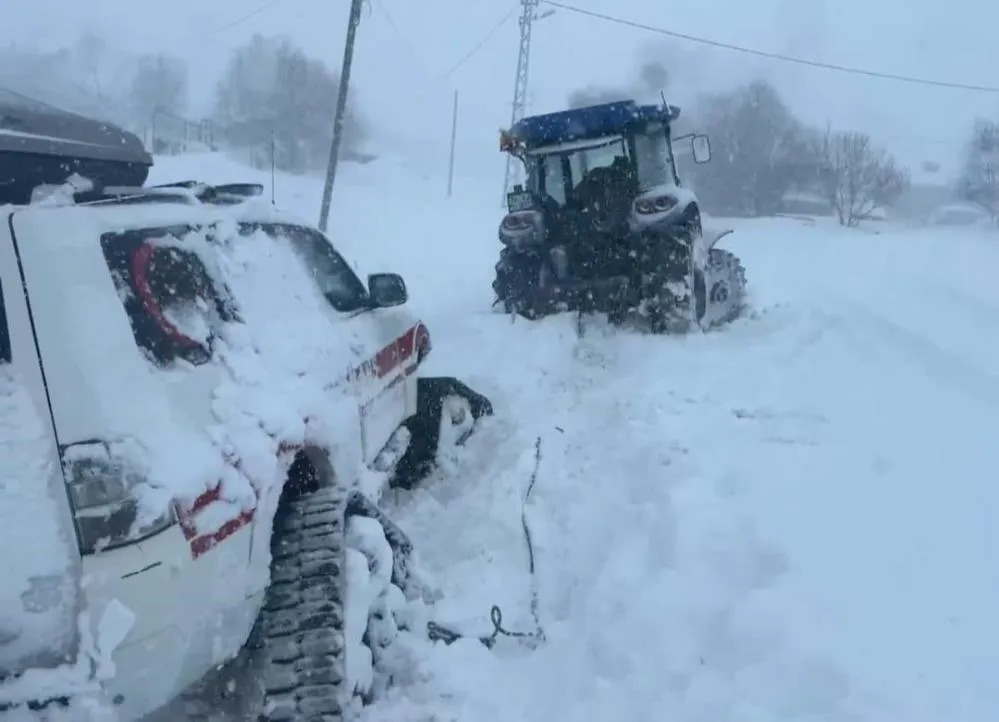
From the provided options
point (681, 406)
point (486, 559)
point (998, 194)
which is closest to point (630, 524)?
point (486, 559)

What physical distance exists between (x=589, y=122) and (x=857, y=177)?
148 feet

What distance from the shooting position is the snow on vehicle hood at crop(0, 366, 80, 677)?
223 cm

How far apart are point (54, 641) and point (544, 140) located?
27.2 ft

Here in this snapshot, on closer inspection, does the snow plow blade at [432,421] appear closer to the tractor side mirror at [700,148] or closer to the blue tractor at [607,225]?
the blue tractor at [607,225]

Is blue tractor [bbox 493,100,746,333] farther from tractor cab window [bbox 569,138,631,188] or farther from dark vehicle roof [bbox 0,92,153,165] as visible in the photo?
dark vehicle roof [bbox 0,92,153,165]

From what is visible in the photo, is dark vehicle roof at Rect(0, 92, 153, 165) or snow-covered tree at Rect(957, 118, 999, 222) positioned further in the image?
snow-covered tree at Rect(957, 118, 999, 222)

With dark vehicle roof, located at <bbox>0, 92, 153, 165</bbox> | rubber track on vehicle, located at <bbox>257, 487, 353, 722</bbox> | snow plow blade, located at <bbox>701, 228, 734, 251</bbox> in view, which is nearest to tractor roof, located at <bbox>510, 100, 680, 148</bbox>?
snow plow blade, located at <bbox>701, 228, 734, 251</bbox>

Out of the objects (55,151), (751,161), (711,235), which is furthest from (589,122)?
(751,161)

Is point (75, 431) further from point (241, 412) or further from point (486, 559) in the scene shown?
point (486, 559)

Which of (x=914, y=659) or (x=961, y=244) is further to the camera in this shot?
(x=961, y=244)

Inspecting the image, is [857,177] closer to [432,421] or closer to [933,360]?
[933,360]

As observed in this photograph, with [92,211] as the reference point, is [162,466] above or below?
below

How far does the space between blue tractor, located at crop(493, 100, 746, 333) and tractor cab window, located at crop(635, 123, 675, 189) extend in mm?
11

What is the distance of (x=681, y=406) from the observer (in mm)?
6668
